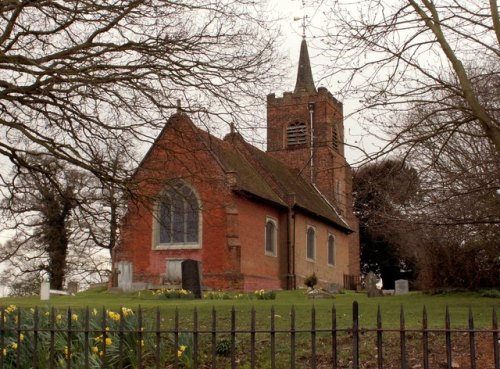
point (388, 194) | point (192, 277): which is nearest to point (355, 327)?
point (388, 194)

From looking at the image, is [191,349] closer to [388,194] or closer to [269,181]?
[388,194]

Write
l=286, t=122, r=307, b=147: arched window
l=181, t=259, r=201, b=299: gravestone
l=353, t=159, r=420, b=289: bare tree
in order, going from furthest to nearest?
l=286, t=122, r=307, b=147: arched window
l=181, t=259, r=201, b=299: gravestone
l=353, t=159, r=420, b=289: bare tree

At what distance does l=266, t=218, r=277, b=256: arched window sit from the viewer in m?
33.9

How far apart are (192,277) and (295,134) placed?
21720 millimetres

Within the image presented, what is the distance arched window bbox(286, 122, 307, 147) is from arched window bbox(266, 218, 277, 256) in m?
9.92

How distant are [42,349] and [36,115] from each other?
4.82 metres

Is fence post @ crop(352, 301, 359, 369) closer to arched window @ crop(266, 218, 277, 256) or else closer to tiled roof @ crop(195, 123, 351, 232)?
tiled roof @ crop(195, 123, 351, 232)

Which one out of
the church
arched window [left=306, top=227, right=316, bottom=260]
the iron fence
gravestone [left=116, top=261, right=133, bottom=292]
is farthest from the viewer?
arched window [left=306, top=227, right=316, bottom=260]

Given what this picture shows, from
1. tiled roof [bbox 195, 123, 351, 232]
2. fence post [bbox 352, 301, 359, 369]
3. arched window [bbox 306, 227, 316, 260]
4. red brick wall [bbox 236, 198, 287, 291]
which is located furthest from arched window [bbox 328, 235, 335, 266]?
fence post [bbox 352, 301, 359, 369]

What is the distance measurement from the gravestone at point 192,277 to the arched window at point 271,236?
1004 centimetres

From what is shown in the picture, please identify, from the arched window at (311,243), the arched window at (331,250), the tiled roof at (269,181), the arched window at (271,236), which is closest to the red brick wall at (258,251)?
the arched window at (271,236)

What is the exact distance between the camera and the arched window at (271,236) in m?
33.9

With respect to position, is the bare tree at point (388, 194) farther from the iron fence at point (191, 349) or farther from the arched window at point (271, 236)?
the arched window at point (271, 236)

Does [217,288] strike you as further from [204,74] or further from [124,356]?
[124,356]
